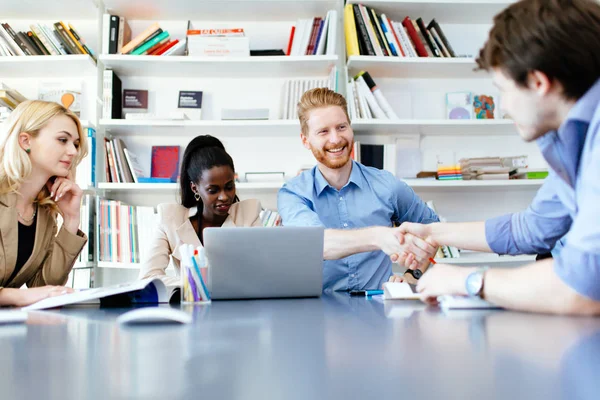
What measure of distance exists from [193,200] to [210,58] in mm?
917

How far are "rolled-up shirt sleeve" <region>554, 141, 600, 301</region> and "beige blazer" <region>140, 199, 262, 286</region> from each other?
5.31ft

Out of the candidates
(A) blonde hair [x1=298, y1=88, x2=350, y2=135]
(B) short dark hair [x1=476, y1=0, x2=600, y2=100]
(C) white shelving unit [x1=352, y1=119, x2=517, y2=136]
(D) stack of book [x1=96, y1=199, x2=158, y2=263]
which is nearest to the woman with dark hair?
(A) blonde hair [x1=298, y1=88, x2=350, y2=135]

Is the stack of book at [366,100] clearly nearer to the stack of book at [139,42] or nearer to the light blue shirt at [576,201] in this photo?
the stack of book at [139,42]

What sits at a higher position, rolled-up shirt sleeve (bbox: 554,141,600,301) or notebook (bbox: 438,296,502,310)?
rolled-up shirt sleeve (bbox: 554,141,600,301)

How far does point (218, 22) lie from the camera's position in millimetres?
3330

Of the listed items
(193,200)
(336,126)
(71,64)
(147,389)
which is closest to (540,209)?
(336,126)

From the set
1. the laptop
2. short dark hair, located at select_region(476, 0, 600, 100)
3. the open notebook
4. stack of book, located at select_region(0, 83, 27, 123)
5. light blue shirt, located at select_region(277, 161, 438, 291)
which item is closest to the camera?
short dark hair, located at select_region(476, 0, 600, 100)

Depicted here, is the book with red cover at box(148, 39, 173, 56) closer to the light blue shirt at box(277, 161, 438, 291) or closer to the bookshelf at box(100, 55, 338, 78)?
the bookshelf at box(100, 55, 338, 78)

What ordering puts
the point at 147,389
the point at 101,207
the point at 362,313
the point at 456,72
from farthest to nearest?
the point at 456,72 < the point at 101,207 < the point at 362,313 < the point at 147,389

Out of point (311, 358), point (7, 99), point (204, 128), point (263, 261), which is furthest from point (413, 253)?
point (7, 99)

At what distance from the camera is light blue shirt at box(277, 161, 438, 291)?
7.00 feet

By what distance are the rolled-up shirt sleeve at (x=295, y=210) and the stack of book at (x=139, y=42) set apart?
1.36 metres

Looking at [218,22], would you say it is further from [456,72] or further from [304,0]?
[456,72]

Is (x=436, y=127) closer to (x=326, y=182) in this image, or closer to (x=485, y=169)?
(x=485, y=169)
